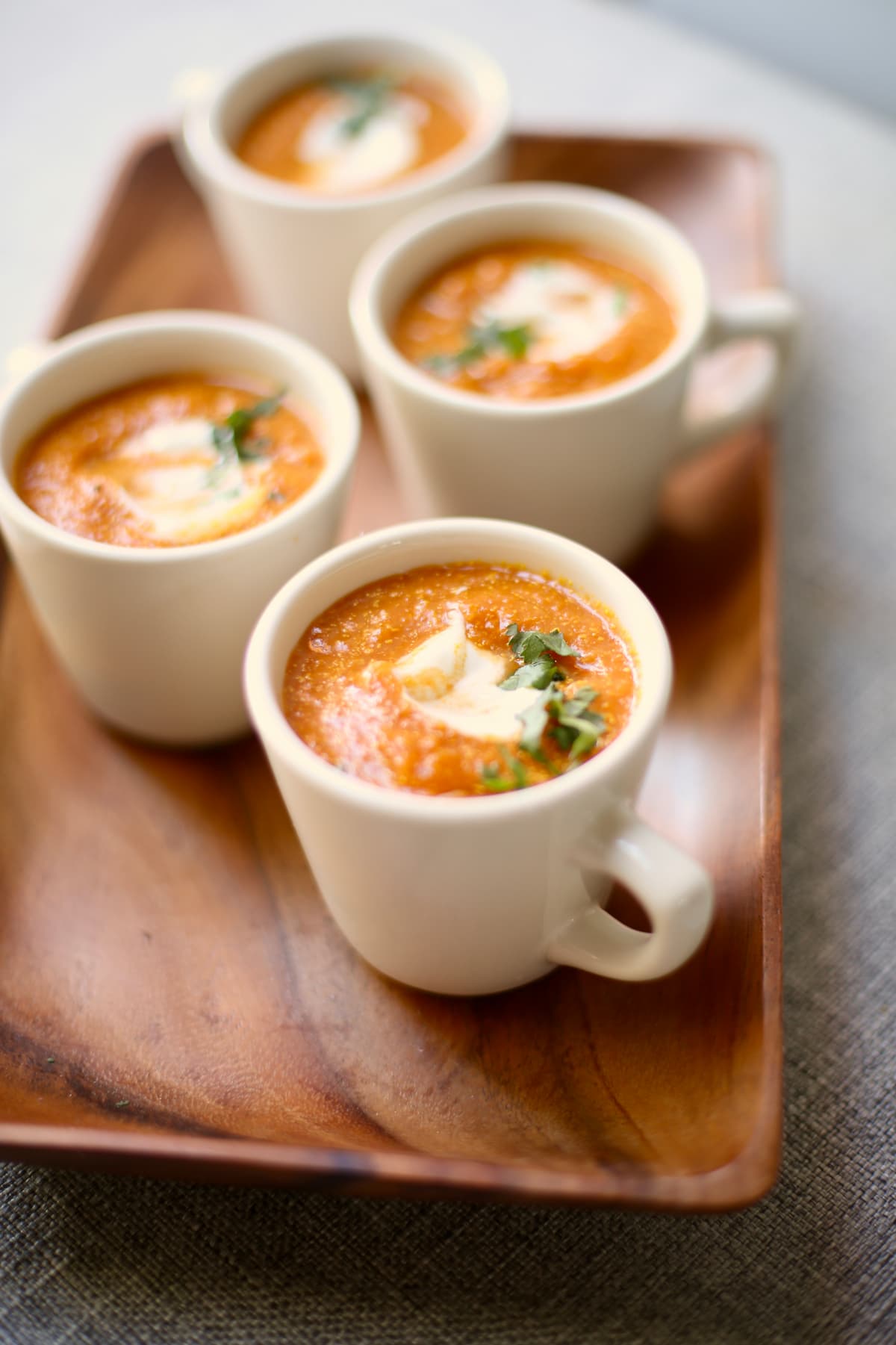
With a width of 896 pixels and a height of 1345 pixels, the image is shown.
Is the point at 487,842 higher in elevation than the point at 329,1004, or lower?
higher

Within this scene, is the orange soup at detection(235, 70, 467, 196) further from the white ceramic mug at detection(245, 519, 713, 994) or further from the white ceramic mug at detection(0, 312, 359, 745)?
the white ceramic mug at detection(245, 519, 713, 994)

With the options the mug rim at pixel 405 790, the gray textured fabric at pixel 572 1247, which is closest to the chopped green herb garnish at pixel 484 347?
the mug rim at pixel 405 790

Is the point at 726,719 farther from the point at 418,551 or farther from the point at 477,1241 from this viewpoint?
the point at 477,1241

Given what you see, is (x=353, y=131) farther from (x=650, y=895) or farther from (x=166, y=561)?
(x=650, y=895)

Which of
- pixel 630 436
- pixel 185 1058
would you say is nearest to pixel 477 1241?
pixel 185 1058

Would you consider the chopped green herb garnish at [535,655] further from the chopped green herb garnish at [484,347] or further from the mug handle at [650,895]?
the chopped green herb garnish at [484,347]

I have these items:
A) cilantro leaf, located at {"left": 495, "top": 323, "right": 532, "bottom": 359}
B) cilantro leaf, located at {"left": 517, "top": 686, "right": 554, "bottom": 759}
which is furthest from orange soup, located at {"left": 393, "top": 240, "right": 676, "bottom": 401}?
cilantro leaf, located at {"left": 517, "top": 686, "right": 554, "bottom": 759}

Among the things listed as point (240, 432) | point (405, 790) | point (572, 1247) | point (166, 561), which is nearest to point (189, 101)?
point (240, 432)
